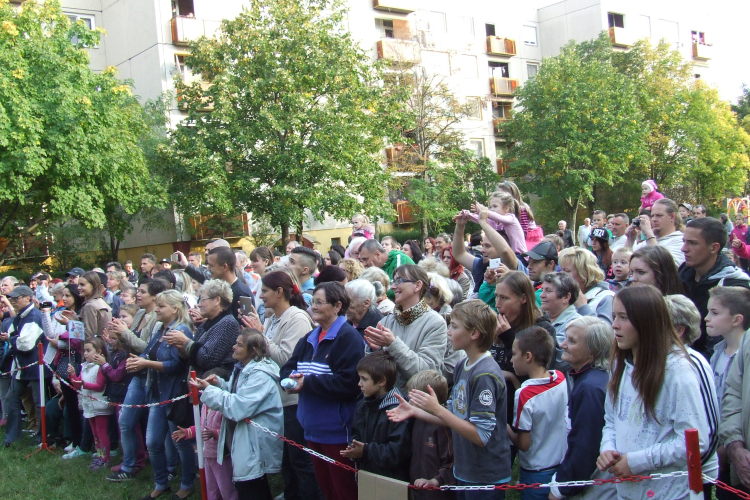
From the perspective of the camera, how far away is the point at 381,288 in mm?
5820

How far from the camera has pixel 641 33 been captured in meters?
41.0

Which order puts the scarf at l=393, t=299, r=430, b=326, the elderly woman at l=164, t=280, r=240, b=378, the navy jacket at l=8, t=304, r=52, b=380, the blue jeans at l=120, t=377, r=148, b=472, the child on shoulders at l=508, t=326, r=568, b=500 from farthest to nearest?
the navy jacket at l=8, t=304, r=52, b=380 → the blue jeans at l=120, t=377, r=148, b=472 → the elderly woman at l=164, t=280, r=240, b=378 → the scarf at l=393, t=299, r=430, b=326 → the child on shoulders at l=508, t=326, r=568, b=500

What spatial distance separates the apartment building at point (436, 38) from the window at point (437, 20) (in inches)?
2.3

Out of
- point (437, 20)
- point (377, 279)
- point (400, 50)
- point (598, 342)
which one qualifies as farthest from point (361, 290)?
point (437, 20)

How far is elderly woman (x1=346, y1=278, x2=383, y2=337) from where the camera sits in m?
4.95

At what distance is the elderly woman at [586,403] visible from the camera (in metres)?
3.36

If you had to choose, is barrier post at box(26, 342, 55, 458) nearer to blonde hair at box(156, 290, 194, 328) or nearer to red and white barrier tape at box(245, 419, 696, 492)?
blonde hair at box(156, 290, 194, 328)

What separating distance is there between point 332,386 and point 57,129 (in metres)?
18.9

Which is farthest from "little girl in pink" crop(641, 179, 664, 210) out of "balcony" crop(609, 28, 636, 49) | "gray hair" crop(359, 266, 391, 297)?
"balcony" crop(609, 28, 636, 49)

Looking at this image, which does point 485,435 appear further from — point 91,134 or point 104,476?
point 91,134

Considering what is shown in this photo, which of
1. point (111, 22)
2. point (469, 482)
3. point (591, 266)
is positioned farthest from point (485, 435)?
point (111, 22)

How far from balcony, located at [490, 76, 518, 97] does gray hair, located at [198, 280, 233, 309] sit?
3370 cm

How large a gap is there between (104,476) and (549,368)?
519 centimetres

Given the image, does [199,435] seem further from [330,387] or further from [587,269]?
[587,269]
